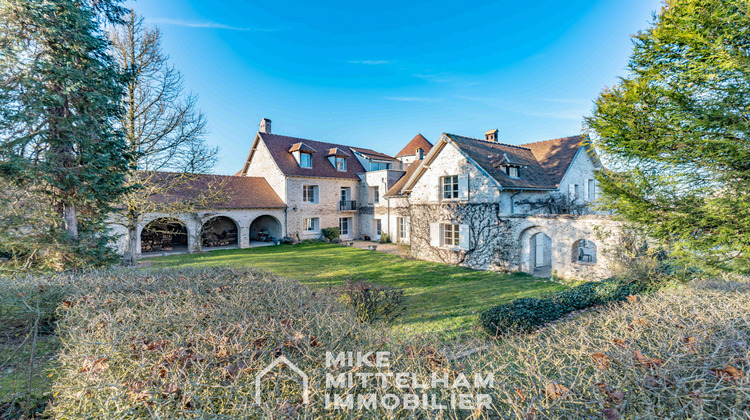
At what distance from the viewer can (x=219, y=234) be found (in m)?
24.1

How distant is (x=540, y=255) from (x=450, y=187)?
563cm

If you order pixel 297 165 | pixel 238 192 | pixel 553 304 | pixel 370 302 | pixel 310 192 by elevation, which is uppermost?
pixel 297 165

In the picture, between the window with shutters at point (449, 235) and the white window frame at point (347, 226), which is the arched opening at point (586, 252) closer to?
the window with shutters at point (449, 235)

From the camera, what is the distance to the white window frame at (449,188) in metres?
16.2

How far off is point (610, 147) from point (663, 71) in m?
1.83

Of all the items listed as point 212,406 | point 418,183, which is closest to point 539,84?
point 418,183

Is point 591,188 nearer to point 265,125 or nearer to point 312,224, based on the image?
point 312,224

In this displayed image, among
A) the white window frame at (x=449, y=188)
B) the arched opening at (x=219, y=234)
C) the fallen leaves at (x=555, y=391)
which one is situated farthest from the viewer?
the arched opening at (x=219, y=234)

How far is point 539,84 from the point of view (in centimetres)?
1644

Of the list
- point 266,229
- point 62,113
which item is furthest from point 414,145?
point 62,113

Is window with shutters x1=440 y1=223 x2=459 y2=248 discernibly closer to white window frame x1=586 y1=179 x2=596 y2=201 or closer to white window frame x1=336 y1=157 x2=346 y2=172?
white window frame x1=586 y1=179 x2=596 y2=201

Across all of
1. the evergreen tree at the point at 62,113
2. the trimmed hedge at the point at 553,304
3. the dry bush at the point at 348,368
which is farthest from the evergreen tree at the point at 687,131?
the evergreen tree at the point at 62,113

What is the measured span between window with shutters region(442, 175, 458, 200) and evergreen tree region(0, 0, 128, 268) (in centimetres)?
1385

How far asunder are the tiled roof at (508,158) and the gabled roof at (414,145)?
15.3 meters
